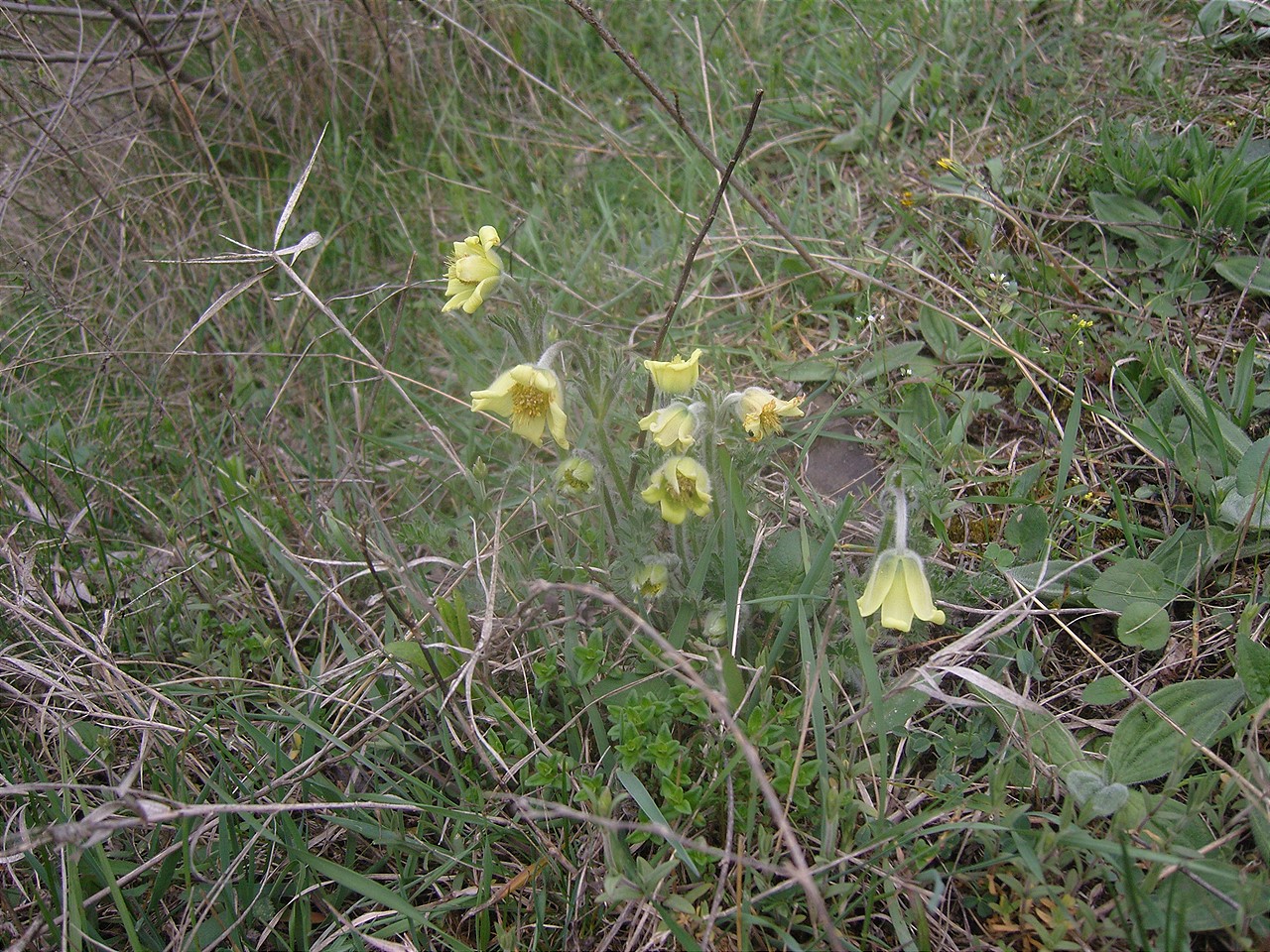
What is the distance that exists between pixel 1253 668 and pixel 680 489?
3.79 feet

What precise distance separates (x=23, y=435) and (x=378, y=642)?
4.76 ft

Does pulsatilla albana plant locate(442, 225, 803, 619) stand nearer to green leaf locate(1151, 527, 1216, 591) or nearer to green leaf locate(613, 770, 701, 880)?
green leaf locate(613, 770, 701, 880)

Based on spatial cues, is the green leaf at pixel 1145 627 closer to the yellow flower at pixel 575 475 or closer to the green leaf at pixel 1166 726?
the green leaf at pixel 1166 726

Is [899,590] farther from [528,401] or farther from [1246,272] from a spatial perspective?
[1246,272]

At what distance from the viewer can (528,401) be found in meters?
1.81

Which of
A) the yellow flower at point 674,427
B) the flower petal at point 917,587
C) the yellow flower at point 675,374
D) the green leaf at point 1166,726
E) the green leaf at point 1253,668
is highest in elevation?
the yellow flower at point 675,374

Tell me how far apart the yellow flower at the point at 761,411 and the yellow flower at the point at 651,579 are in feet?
1.15

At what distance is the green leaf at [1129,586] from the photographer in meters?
1.83

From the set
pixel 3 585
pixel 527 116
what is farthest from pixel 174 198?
pixel 3 585

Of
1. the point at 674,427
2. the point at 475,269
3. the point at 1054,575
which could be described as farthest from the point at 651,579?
the point at 1054,575

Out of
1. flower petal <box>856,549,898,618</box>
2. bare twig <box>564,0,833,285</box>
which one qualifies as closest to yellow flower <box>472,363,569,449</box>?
flower petal <box>856,549,898,618</box>

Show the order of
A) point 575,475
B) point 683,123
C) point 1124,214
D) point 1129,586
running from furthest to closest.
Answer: point 1124,214
point 683,123
point 575,475
point 1129,586

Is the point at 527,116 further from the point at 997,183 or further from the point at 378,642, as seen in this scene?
the point at 378,642

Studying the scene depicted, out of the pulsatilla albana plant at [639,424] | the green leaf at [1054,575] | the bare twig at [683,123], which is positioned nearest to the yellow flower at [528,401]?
the pulsatilla albana plant at [639,424]
